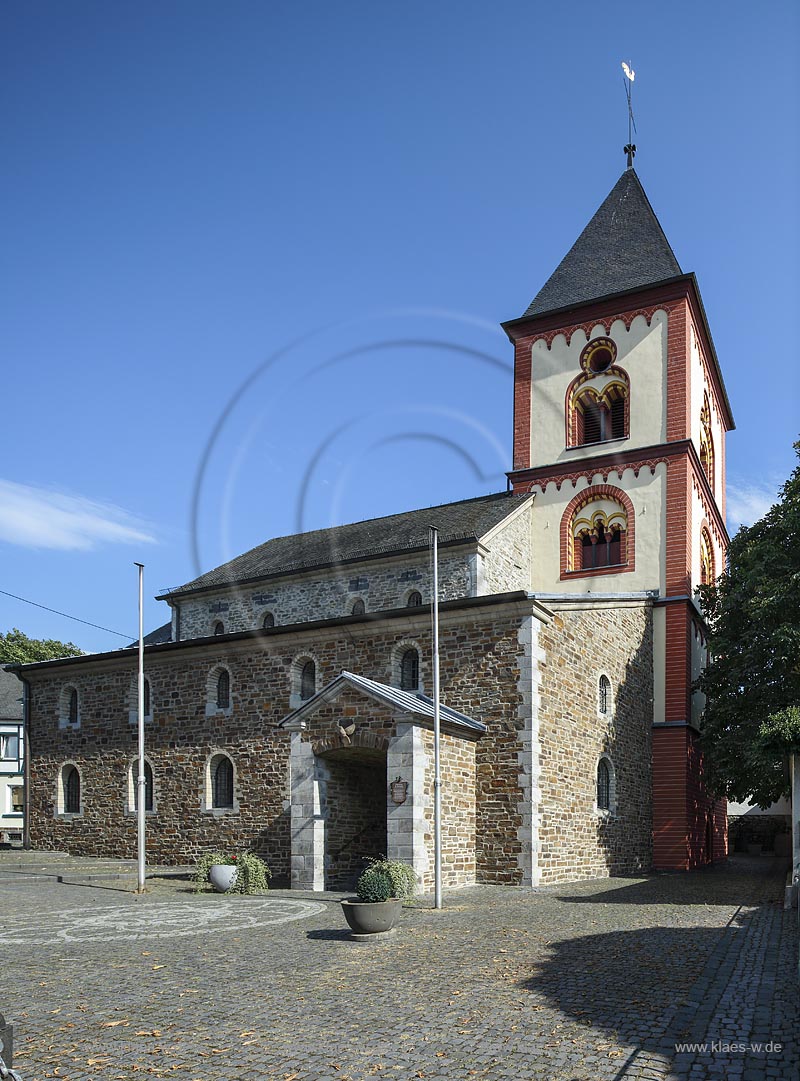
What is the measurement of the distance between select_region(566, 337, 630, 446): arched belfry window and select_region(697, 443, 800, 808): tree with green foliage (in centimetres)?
641

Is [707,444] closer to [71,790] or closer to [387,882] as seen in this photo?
[71,790]

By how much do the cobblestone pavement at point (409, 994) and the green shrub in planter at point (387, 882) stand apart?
59 centimetres

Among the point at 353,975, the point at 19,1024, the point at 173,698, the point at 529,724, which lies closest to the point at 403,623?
the point at 529,724

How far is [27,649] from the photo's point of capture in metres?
62.0

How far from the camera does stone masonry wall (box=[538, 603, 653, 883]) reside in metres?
A: 21.8

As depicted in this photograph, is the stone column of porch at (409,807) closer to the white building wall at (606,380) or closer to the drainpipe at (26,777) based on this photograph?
the white building wall at (606,380)

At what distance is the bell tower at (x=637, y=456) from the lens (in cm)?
2900

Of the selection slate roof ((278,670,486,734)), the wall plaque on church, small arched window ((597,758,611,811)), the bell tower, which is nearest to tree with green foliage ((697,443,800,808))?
the bell tower

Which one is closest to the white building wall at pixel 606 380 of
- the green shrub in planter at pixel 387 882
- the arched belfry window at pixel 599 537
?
the arched belfry window at pixel 599 537

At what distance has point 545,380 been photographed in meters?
33.9

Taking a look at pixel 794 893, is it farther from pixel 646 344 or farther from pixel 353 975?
pixel 646 344

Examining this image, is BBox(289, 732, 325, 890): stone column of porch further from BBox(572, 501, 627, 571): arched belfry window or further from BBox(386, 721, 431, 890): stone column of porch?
BBox(572, 501, 627, 571): arched belfry window

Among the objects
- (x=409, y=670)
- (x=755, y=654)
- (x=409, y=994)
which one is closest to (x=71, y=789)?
(x=409, y=670)

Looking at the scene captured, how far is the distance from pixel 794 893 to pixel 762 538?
1317 cm
